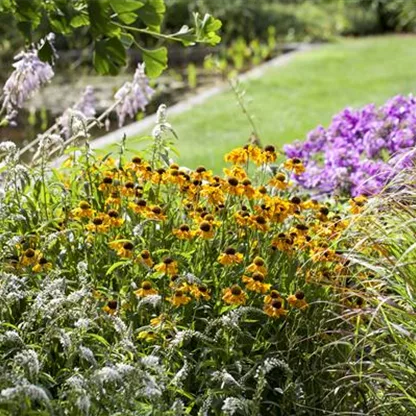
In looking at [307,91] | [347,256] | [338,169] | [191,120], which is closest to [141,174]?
[347,256]

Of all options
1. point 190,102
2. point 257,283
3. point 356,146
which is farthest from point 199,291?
point 190,102

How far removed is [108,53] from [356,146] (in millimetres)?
1919

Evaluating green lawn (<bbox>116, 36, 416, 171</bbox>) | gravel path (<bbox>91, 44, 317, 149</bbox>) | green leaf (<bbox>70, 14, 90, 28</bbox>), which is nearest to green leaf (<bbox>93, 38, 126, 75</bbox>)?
green leaf (<bbox>70, 14, 90, 28</bbox>)

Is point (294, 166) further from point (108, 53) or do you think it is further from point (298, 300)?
point (108, 53)

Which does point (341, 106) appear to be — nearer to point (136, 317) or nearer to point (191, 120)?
point (191, 120)

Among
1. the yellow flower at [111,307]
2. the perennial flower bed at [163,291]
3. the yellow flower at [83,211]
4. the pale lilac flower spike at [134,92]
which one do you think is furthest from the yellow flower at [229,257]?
the pale lilac flower spike at [134,92]

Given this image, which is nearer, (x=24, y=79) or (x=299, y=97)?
(x=24, y=79)

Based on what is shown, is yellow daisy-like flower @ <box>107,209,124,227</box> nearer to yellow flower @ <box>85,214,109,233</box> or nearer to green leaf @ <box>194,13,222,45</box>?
yellow flower @ <box>85,214,109,233</box>

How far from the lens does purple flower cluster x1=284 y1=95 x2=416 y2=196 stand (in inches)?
209

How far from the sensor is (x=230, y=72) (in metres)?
12.9

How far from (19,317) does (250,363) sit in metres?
0.79

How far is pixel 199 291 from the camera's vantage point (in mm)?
3381

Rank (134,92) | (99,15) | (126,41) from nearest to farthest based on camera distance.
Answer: (99,15), (126,41), (134,92)

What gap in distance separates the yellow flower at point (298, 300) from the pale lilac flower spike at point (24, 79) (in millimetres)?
1819
